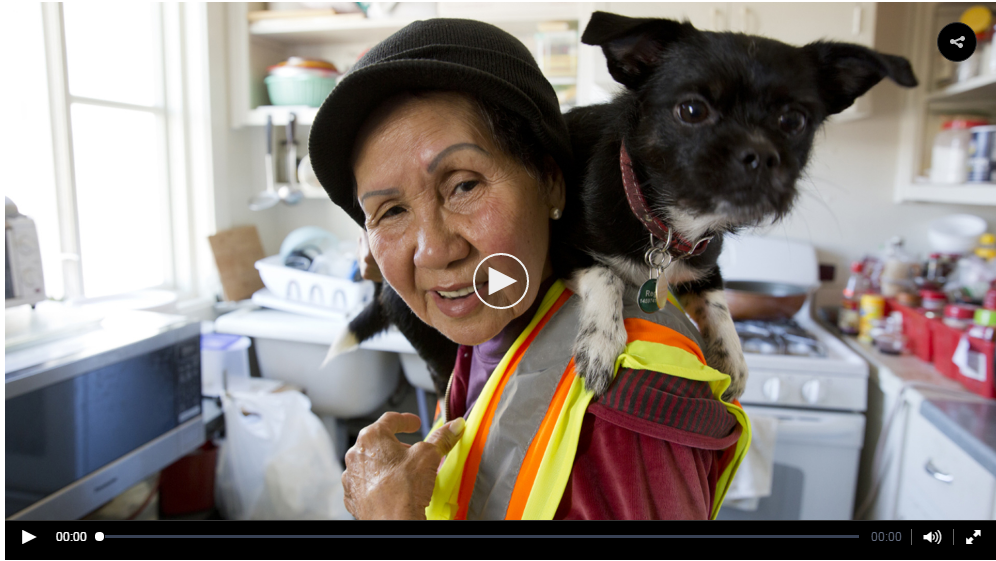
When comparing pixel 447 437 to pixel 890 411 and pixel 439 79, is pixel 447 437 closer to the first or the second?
pixel 439 79

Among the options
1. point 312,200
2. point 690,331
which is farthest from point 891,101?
point 312,200

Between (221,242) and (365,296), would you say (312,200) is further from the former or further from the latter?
(365,296)

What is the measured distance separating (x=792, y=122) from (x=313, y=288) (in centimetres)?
165

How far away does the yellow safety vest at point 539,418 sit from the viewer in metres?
0.46

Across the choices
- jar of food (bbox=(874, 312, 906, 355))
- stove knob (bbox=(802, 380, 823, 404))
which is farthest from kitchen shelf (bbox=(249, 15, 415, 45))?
jar of food (bbox=(874, 312, 906, 355))

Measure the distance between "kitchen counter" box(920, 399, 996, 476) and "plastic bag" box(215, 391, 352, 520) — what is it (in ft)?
4.50

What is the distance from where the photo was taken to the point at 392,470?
52cm

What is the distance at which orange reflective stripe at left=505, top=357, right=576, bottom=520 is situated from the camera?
Result: 47cm

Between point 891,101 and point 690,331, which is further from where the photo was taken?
point 891,101

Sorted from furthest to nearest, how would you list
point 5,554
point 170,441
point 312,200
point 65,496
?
point 312,200 → point 170,441 → point 65,496 → point 5,554

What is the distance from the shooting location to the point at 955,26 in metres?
0.52

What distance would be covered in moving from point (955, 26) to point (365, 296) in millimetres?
1623

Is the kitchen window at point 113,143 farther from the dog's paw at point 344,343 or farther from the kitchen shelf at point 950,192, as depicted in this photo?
the kitchen shelf at point 950,192

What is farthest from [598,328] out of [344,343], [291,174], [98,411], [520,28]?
[291,174]
